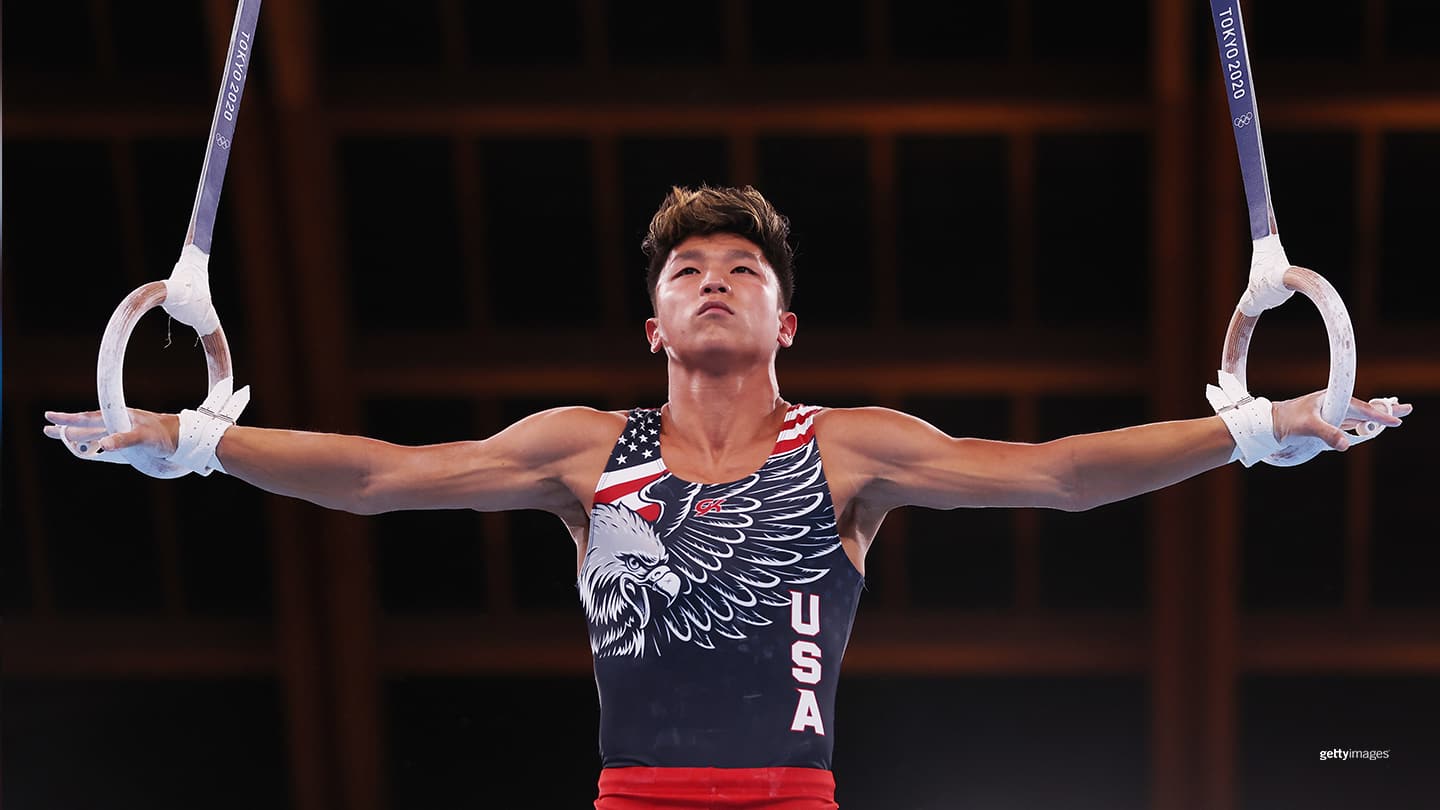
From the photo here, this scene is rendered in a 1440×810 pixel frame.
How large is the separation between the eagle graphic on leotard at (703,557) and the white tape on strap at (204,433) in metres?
0.86

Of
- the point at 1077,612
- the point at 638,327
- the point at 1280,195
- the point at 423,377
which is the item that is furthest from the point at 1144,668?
the point at 423,377

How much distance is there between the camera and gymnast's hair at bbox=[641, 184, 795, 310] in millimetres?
3424

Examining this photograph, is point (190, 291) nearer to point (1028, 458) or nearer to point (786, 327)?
point (786, 327)

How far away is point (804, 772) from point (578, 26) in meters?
4.82

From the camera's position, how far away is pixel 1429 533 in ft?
24.3

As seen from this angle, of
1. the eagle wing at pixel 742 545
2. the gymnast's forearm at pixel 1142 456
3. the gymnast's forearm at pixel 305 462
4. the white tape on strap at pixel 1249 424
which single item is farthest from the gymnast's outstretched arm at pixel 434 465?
the white tape on strap at pixel 1249 424

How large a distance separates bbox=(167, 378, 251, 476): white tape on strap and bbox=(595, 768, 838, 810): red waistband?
3.82 ft

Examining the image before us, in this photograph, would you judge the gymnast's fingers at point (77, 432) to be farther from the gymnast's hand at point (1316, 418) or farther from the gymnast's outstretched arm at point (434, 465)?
the gymnast's hand at point (1316, 418)

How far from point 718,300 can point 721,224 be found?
26 centimetres

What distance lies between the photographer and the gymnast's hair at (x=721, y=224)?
3.42 metres

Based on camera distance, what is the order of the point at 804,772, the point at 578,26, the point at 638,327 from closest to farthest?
1. the point at 804,772
2. the point at 578,26
3. the point at 638,327

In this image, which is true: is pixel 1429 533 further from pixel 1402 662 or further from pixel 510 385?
pixel 510 385

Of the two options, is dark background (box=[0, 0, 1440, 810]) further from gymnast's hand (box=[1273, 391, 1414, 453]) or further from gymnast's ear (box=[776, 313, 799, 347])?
gymnast's hand (box=[1273, 391, 1414, 453])

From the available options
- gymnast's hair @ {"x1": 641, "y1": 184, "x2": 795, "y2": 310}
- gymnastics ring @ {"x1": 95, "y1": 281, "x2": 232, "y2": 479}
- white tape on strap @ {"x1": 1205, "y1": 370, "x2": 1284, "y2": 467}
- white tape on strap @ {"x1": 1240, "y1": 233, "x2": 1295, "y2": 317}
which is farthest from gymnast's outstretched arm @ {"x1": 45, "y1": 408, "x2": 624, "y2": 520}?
white tape on strap @ {"x1": 1240, "y1": 233, "x2": 1295, "y2": 317}
